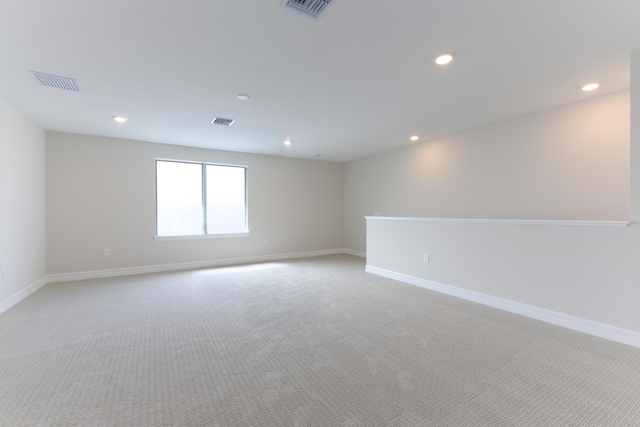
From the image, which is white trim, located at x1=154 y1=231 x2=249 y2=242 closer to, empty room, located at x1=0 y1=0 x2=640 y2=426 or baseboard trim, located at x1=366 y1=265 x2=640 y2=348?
empty room, located at x1=0 y1=0 x2=640 y2=426

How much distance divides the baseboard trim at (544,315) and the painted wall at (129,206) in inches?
145

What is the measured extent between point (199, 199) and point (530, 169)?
5.91m

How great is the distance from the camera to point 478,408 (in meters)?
1.60

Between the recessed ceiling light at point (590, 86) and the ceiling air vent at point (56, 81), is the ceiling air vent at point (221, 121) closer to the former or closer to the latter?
the ceiling air vent at point (56, 81)

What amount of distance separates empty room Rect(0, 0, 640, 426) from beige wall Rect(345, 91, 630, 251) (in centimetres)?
3

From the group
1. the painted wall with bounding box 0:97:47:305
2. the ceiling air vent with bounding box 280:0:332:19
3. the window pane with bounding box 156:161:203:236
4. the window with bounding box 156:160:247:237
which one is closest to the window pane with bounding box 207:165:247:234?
the window with bounding box 156:160:247:237

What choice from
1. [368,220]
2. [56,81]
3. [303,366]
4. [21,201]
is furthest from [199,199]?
[303,366]

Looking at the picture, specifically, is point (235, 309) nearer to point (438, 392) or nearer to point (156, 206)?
point (438, 392)

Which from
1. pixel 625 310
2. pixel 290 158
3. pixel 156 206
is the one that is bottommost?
pixel 625 310

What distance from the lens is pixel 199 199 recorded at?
19.2 feet

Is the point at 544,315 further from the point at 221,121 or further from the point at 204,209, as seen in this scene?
the point at 204,209

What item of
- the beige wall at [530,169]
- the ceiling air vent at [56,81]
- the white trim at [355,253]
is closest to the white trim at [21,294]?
the ceiling air vent at [56,81]

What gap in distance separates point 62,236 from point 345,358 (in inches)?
205

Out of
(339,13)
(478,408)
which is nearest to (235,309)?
(478,408)
